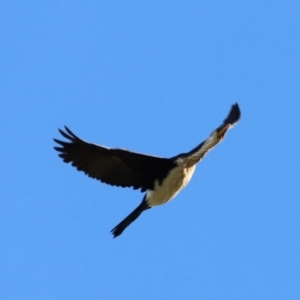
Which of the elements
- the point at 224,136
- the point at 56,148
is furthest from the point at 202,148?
the point at 56,148

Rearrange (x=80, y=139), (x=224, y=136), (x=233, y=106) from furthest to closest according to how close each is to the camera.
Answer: (x=233, y=106) < (x=80, y=139) < (x=224, y=136)

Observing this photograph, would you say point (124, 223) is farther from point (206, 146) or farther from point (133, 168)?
point (206, 146)

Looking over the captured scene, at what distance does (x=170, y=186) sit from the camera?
1369 cm

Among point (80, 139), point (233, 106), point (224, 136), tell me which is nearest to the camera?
point (224, 136)

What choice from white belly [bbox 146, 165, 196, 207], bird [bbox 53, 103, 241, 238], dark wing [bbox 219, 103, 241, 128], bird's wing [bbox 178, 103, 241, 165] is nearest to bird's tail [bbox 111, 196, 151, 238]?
bird [bbox 53, 103, 241, 238]

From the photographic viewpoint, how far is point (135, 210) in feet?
46.6

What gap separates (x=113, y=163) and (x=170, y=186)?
0.98 m

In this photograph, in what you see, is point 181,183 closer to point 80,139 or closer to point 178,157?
point 178,157

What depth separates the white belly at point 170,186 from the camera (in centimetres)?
1356

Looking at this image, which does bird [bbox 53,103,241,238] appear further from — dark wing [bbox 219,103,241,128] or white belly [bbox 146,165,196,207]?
dark wing [bbox 219,103,241,128]

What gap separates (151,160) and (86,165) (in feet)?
3.34

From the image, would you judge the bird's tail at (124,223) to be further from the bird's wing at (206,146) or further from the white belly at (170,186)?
the bird's wing at (206,146)

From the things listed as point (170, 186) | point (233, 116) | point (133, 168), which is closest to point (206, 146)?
point (170, 186)

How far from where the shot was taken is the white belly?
44.5ft
